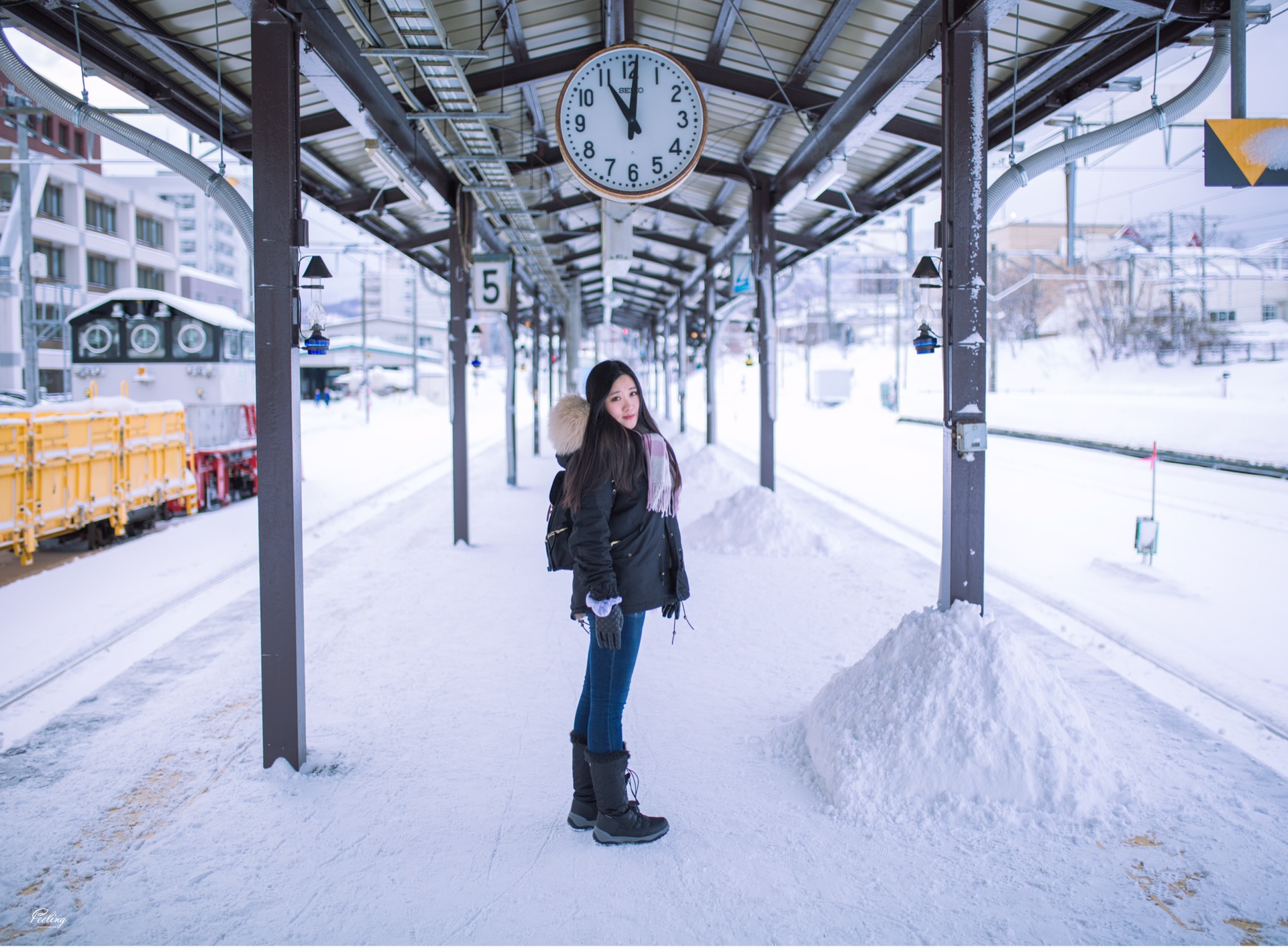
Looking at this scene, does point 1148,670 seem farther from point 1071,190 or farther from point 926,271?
point 1071,190

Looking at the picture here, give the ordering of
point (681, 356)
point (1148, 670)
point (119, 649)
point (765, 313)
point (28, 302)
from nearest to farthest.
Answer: point (1148, 670) < point (119, 649) < point (765, 313) < point (28, 302) < point (681, 356)

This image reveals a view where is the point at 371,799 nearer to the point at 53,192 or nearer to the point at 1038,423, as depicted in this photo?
the point at 1038,423

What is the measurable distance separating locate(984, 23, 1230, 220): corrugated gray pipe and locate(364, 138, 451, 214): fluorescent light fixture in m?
4.67

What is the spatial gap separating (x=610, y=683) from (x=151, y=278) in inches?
2008

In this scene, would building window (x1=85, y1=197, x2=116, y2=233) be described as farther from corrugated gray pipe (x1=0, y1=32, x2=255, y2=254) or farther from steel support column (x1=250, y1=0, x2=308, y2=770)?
steel support column (x1=250, y1=0, x2=308, y2=770)

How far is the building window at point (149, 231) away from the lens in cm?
4478

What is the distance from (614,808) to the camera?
139 inches

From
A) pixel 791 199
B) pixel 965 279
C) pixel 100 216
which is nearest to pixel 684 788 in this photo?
pixel 965 279

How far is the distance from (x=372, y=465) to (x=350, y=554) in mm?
11780

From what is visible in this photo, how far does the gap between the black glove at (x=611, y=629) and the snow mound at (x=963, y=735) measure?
138cm

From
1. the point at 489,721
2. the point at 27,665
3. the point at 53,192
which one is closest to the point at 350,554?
the point at 27,665

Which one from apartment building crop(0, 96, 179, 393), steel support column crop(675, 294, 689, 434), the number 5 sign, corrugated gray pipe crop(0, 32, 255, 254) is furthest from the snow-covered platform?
apartment building crop(0, 96, 179, 393)

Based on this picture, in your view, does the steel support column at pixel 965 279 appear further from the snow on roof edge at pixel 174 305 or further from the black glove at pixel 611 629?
the snow on roof edge at pixel 174 305

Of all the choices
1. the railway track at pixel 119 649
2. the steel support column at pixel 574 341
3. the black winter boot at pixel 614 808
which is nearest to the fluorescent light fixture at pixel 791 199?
the railway track at pixel 119 649
